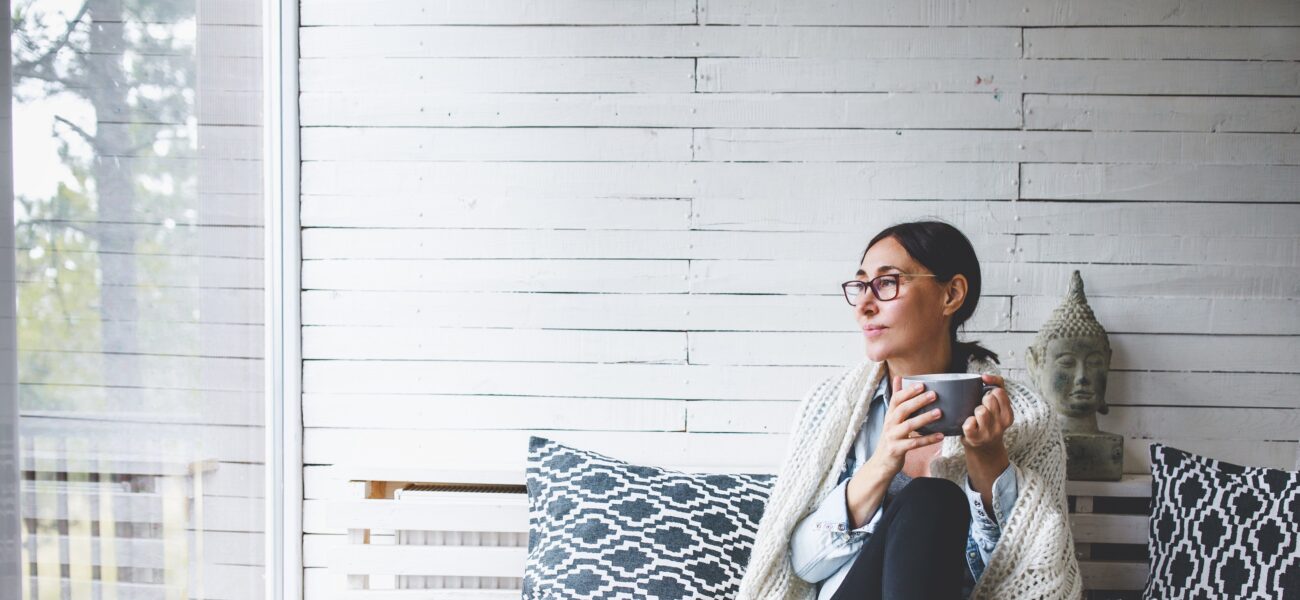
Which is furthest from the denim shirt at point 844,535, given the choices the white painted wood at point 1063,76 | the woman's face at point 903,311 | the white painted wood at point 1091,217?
the white painted wood at point 1063,76

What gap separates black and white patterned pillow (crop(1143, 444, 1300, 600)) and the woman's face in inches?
20.1

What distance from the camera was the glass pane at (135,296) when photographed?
1104mm

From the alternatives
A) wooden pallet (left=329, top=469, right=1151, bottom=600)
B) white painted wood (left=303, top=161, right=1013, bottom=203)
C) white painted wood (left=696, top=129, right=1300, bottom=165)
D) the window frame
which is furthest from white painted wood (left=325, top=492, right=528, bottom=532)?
white painted wood (left=696, top=129, right=1300, bottom=165)

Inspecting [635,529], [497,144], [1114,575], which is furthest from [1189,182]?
[497,144]

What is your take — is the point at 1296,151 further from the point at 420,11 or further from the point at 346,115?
the point at 346,115

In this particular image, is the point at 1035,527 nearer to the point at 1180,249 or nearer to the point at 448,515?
the point at 1180,249

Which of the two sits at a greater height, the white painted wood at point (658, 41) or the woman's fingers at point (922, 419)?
the white painted wood at point (658, 41)

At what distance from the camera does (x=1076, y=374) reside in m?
1.74

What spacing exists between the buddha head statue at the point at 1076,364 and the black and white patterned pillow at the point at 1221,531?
0.16 metres

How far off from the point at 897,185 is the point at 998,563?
2.65 feet

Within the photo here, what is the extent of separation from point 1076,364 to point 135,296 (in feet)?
5.39

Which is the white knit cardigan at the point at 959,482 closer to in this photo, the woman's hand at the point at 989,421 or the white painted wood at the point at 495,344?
the woman's hand at the point at 989,421

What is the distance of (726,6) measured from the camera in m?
A: 1.86

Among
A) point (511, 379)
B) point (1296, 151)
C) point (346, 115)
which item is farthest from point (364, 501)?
point (1296, 151)
